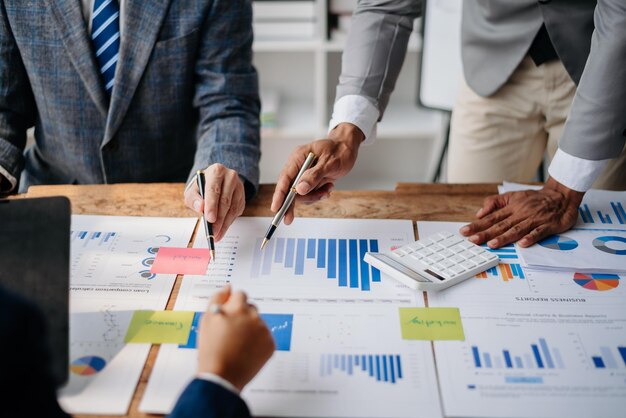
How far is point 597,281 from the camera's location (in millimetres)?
1056

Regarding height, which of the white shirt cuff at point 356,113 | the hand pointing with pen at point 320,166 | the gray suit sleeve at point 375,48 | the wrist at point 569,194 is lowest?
the wrist at point 569,194

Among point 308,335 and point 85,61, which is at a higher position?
point 85,61

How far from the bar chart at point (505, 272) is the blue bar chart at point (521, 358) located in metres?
→ 0.18

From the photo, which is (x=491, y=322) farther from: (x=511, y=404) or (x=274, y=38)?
(x=274, y=38)

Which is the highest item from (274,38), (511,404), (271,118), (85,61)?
(85,61)

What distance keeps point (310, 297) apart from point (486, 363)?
293mm

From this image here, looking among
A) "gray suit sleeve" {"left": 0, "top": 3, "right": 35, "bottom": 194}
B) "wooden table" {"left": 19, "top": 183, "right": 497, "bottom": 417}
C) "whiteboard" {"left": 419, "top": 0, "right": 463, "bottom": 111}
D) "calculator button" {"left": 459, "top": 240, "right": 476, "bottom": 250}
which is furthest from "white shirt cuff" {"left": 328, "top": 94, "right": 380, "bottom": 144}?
"whiteboard" {"left": 419, "top": 0, "right": 463, "bottom": 111}

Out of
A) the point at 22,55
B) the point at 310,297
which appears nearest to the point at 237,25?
the point at 22,55

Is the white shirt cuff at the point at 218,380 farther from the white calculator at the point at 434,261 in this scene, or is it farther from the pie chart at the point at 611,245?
the pie chart at the point at 611,245

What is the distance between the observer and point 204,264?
1090 mm

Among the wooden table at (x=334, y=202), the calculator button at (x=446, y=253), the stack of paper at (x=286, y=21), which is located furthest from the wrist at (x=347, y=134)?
the stack of paper at (x=286, y=21)

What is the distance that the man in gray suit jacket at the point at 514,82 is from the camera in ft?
3.91

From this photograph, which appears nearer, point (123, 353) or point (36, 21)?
point (123, 353)

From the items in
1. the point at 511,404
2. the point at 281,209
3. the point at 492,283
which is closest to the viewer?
the point at 511,404
